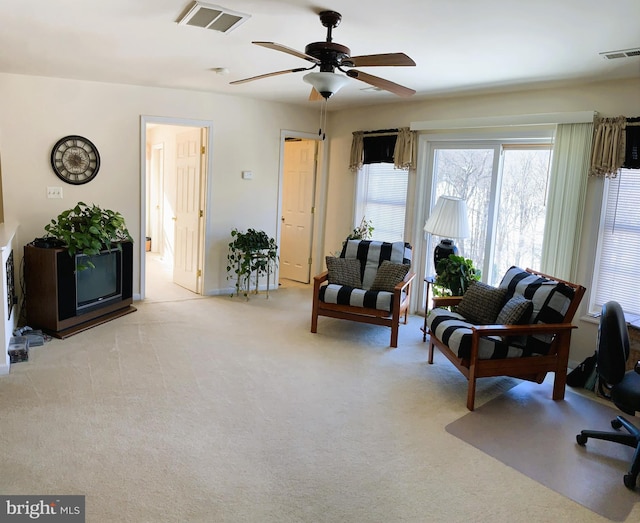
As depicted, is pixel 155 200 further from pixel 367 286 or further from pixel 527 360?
pixel 527 360

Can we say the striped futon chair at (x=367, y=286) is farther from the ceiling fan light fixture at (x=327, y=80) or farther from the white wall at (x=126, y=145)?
the ceiling fan light fixture at (x=327, y=80)

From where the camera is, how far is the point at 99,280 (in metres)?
4.70

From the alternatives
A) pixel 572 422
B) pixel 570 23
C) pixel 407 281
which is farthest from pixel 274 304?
pixel 570 23

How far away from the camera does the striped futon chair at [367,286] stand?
14.7ft

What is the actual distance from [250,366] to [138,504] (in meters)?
1.71

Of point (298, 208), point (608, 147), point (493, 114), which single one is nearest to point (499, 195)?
point (493, 114)

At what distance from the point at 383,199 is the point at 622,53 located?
10.1ft

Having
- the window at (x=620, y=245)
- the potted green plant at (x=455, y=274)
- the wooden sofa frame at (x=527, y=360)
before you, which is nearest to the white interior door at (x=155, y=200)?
the potted green plant at (x=455, y=274)

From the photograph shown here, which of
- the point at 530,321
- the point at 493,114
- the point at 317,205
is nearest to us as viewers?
the point at 530,321

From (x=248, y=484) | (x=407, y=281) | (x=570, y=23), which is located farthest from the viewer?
(x=407, y=281)

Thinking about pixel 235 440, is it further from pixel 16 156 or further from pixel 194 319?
pixel 16 156

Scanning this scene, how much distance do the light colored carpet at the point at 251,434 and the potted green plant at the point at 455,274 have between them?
0.62m

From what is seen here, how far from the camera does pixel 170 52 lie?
12.3ft

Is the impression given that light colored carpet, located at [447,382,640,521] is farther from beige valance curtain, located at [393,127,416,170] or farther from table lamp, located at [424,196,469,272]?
beige valance curtain, located at [393,127,416,170]
